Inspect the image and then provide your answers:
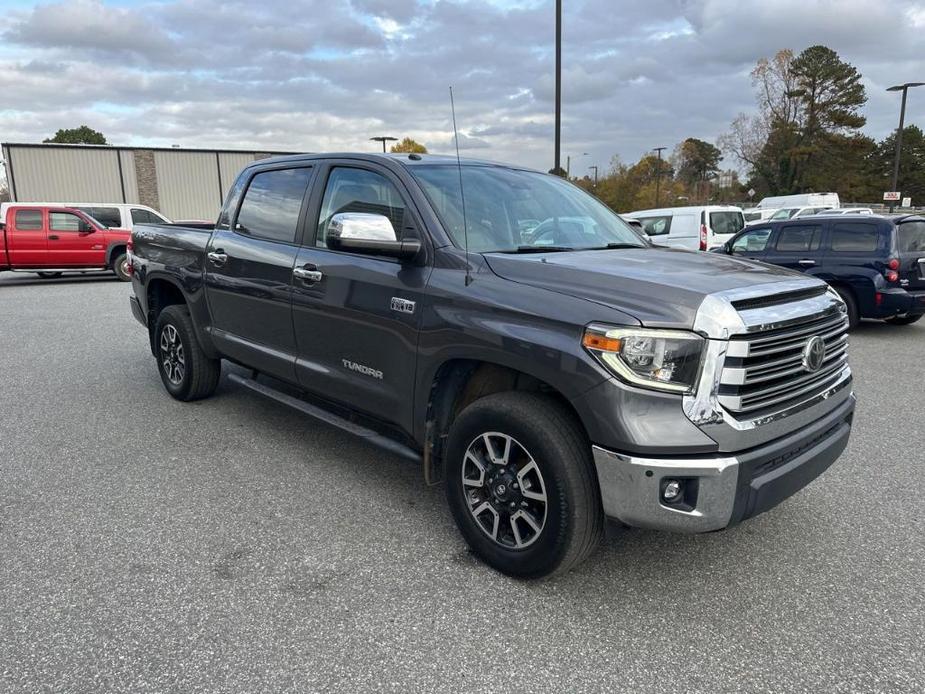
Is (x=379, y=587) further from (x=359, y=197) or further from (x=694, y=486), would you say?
(x=359, y=197)

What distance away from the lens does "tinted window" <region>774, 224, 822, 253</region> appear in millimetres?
9523

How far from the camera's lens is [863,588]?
281cm

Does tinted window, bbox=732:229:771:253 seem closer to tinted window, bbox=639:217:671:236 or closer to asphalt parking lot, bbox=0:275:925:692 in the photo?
tinted window, bbox=639:217:671:236

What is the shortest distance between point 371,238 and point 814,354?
6.63 ft

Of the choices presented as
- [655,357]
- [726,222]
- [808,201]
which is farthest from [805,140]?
[655,357]

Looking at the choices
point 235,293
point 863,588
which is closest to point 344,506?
point 235,293

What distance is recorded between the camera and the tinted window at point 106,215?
667 inches

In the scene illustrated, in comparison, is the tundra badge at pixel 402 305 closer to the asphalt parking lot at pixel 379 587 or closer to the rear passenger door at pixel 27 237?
the asphalt parking lot at pixel 379 587

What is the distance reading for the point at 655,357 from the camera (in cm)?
237

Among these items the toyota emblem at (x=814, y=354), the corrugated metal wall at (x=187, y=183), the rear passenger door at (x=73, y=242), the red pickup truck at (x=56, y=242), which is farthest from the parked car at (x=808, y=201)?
the toyota emblem at (x=814, y=354)

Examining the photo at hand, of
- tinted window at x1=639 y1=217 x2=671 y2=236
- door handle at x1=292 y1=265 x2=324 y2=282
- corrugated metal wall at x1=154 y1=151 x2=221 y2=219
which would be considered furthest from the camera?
corrugated metal wall at x1=154 y1=151 x2=221 y2=219

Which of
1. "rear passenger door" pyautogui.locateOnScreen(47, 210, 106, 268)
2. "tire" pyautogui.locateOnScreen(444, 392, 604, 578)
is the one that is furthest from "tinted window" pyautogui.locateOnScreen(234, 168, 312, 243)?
"rear passenger door" pyautogui.locateOnScreen(47, 210, 106, 268)

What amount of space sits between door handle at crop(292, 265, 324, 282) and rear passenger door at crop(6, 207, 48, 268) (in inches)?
598

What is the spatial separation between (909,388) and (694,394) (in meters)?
5.10
